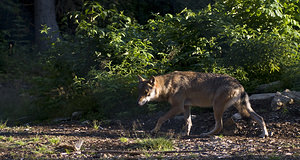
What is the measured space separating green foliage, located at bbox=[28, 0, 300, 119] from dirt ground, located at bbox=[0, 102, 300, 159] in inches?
39.2

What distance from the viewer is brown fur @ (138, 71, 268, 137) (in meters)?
7.98

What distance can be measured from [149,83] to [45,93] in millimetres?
4357

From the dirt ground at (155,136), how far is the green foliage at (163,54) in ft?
3.27

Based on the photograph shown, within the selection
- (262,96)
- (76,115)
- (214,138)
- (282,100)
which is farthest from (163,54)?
(214,138)

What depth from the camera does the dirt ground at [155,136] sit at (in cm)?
627

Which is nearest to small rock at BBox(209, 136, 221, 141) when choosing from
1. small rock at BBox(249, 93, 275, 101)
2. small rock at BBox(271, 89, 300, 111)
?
small rock at BBox(271, 89, 300, 111)

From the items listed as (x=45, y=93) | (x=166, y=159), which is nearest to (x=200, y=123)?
(x=166, y=159)

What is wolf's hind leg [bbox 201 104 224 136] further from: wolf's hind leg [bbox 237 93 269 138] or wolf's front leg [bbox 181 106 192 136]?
wolf's front leg [bbox 181 106 192 136]

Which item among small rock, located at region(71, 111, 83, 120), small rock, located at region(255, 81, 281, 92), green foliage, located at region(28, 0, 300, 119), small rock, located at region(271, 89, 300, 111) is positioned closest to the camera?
small rock, located at region(271, 89, 300, 111)

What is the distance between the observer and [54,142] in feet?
23.6

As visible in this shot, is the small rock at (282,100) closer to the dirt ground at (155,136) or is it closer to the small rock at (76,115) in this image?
the dirt ground at (155,136)

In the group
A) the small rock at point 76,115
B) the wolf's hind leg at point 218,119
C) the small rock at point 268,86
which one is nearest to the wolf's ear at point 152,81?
the wolf's hind leg at point 218,119

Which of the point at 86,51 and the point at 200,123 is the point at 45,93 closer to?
the point at 86,51

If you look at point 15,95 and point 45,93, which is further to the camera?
point 15,95
